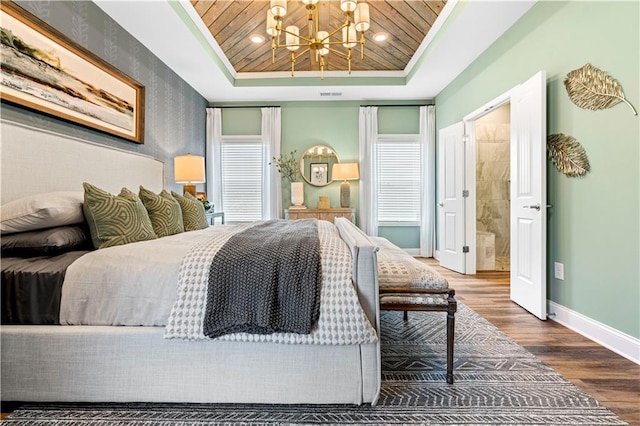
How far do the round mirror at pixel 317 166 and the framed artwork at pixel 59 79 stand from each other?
2762 millimetres

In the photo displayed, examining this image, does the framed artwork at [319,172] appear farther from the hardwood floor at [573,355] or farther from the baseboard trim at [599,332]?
the baseboard trim at [599,332]

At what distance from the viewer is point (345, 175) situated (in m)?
5.11

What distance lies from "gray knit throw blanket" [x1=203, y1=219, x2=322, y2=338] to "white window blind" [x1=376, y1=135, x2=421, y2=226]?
13.7 ft

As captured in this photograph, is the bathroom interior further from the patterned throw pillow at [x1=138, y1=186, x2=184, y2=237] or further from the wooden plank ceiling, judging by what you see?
the patterned throw pillow at [x1=138, y1=186, x2=184, y2=237]

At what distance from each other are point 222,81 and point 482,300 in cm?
425

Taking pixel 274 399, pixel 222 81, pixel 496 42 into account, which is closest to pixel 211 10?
pixel 222 81

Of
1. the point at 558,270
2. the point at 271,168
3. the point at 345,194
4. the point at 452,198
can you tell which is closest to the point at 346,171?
the point at 345,194

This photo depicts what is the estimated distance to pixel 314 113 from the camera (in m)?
5.43

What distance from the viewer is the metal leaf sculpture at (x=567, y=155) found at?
242 centimetres

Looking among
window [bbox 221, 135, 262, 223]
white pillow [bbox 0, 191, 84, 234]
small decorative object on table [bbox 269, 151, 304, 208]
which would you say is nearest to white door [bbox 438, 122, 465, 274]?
small decorative object on table [bbox 269, 151, 304, 208]

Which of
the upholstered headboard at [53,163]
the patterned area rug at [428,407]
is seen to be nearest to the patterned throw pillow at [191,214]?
the upholstered headboard at [53,163]

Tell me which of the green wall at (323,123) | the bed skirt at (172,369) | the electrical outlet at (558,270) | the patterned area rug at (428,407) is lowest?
the patterned area rug at (428,407)

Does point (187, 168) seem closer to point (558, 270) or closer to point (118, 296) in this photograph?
point (118, 296)

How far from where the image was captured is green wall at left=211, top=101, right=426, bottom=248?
5.43 meters
